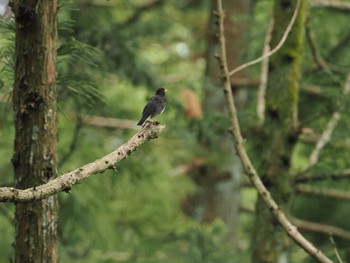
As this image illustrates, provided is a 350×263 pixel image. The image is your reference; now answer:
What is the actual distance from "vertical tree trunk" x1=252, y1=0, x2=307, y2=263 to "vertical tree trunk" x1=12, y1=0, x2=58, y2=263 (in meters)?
2.43

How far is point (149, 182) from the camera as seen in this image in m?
10.6

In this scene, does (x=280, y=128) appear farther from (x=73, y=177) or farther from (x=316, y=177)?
(x=73, y=177)

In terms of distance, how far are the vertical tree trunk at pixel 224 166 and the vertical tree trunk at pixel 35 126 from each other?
7.63 metres

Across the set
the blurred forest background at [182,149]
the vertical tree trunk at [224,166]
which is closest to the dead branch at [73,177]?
the blurred forest background at [182,149]

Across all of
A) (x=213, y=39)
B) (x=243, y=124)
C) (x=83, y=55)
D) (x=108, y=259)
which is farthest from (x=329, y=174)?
(x=213, y=39)

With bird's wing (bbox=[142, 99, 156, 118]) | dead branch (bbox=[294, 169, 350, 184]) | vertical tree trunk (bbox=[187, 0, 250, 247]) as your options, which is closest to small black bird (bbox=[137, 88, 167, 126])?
bird's wing (bbox=[142, 99, 156, 118])

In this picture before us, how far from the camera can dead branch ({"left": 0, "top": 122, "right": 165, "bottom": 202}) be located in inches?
106

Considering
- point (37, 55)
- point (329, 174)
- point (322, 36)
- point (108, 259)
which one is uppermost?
point (322, 36)

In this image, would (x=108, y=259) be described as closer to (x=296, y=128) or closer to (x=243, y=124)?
(x=243, y=124)

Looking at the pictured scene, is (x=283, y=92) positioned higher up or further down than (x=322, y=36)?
further down

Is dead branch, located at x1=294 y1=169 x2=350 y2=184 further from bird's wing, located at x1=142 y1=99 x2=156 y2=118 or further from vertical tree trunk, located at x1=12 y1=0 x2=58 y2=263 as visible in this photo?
vertical tree trunk, located at x1=12 y1=0 x2=58 y2=263

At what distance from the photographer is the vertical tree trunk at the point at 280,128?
18.7ft

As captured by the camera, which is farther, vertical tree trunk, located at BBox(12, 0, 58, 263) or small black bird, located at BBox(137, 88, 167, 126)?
small black bird, located at BBox(137, 88, 167, 126)

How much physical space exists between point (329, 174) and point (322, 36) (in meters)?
4.98
